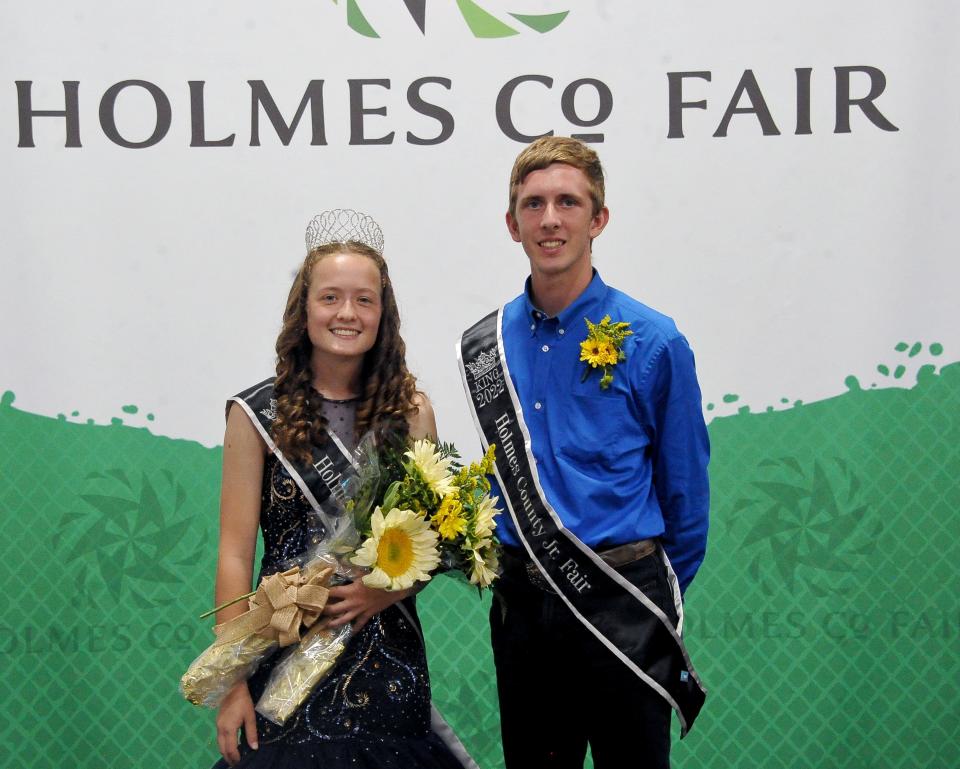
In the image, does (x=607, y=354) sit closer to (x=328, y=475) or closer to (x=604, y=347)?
(x=604, y=347)

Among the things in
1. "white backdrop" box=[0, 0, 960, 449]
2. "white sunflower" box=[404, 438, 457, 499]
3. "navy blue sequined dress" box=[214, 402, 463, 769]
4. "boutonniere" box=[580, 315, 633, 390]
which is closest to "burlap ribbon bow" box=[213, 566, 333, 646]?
"navy blue sequined dress" box=[214, 402, 463, 769]

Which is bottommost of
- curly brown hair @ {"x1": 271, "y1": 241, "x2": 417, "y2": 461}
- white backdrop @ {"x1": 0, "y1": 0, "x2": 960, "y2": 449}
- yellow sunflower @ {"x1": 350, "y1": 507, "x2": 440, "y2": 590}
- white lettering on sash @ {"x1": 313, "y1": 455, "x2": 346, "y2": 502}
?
yellow sunflower @ {"x1": 350, "y1": 507, "x2": 440, "y2": 590}

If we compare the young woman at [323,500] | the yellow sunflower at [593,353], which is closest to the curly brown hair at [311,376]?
the young woman at [323,500]

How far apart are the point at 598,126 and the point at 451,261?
0.56 meters

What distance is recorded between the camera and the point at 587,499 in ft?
7.00

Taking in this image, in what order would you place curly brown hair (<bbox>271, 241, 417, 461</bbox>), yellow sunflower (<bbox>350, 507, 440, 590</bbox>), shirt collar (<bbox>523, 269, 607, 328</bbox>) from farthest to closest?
1. shirt collar (<bbox>523, 269, 607, 328</bbox>)
2. curly brown hair (<bbox>271, 241, 417, 461</bbox>)
3. yellow sunflower (<bbox>350, 507, 440, 590</bbox>)

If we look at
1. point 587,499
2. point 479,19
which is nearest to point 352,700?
point 587,499

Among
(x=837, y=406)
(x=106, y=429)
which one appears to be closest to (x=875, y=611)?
(x=837, y=406)

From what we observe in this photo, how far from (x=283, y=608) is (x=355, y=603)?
0.14 meters

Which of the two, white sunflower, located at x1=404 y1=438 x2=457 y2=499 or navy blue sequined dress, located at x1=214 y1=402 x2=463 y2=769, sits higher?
white sunflower, located at x1=404 y1=438 x2=457 y2=499

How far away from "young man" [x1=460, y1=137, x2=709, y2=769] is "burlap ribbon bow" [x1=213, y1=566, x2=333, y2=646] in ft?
1.43

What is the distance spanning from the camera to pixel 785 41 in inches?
120

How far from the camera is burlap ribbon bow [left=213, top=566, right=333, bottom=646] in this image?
1920mm

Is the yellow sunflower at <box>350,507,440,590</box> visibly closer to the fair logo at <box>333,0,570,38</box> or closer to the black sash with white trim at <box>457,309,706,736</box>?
the black sash with white trim at <box>457,309,706,736</box>
